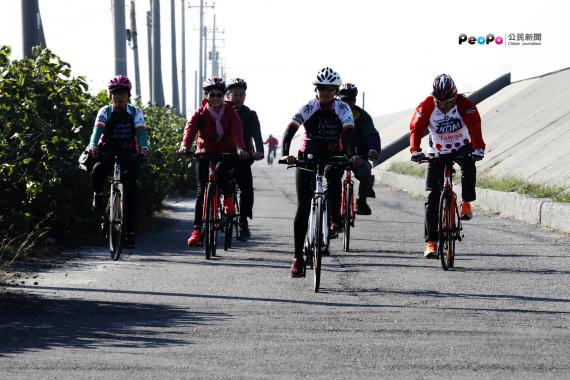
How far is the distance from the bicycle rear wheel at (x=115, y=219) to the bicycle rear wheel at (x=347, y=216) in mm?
2649

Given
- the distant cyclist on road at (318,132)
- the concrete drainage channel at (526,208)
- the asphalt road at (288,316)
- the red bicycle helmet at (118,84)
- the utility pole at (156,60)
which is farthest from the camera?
the utility pole at (156,60)

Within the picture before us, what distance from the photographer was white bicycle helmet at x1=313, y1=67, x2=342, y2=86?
10531 mm

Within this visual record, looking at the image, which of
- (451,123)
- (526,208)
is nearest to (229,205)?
(451,123)

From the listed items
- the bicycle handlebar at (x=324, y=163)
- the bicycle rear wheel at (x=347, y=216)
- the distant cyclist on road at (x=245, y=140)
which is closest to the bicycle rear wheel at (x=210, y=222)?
the distant cyclist on road at (x=245, y=140)

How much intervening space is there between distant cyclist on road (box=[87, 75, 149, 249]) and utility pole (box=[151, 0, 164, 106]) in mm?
26644

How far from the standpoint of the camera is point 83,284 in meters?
10.7

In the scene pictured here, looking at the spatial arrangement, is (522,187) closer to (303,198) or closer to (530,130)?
(530,130)

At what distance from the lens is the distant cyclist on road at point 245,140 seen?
1448 centimetres

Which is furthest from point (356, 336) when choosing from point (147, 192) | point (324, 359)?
point (147, 192)

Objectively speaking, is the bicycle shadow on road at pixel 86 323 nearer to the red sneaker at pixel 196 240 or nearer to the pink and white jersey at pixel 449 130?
the red sneaker at pixel 196 240

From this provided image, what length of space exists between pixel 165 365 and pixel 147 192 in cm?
1062

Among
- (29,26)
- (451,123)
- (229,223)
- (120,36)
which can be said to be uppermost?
(120,36)

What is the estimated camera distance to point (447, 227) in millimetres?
11977

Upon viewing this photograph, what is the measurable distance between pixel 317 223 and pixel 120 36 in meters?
13.2
